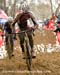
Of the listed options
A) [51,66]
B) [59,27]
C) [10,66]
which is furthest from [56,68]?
[59,27]

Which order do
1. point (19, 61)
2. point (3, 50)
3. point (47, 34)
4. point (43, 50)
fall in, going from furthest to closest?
point (47, 34), point (43, 50), point (3, 50), point (19, 61)

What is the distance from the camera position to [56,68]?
1072 cm

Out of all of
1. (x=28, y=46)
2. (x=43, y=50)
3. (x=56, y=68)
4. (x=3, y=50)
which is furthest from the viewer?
(x=43, y=50)

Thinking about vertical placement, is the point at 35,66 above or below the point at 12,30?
below

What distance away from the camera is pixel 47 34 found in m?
17.0

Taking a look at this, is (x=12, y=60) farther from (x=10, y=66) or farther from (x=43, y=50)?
(x=43, y=50)

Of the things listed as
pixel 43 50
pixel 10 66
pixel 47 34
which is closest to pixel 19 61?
pixel 10 66

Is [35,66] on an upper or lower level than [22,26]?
lower

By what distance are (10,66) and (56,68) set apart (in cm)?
133

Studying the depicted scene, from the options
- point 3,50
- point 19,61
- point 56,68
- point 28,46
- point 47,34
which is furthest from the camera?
point 47,34

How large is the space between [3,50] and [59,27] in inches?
108

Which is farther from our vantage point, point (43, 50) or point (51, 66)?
point (43, 50)

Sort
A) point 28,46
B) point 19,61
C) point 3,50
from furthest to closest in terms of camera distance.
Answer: point 3,50 < point 19,61 < point 28,46

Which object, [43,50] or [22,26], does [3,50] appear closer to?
[43,50]
